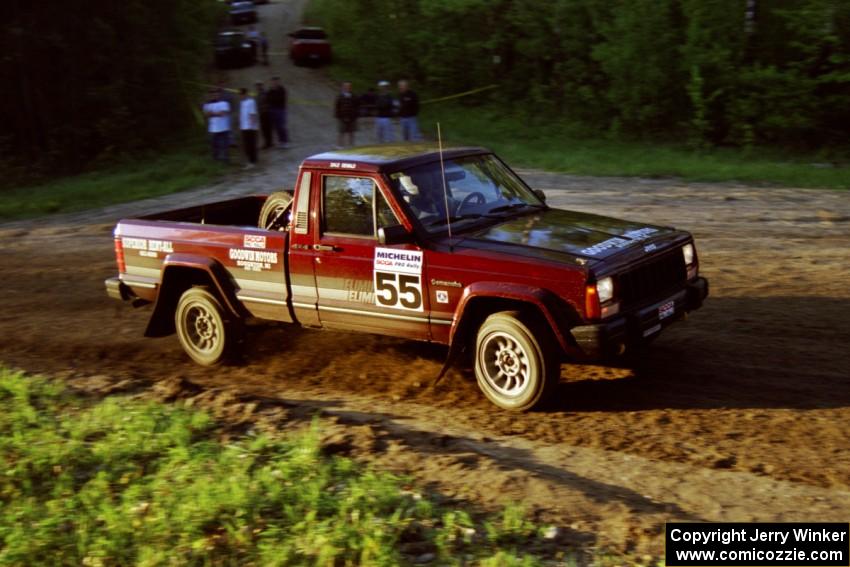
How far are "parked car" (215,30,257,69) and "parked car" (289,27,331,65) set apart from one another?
194 cm

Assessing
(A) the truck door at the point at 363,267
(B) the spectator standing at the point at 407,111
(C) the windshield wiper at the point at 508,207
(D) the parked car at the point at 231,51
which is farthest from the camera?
(D) the parked car at the point at 231,51

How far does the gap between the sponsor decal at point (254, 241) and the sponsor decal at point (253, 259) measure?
0.17 ft

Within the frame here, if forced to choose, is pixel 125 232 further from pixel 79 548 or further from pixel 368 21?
pixel 368 21

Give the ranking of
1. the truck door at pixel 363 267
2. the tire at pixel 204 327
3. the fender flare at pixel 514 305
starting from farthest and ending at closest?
the tire at pixel 204 327 → the truck door at pixel 363 267 → the fender flare at pixel 514 305

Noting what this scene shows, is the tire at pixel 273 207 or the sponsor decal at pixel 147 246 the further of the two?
the tire at pixel 273 207

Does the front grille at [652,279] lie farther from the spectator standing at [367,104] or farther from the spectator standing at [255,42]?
the spectator standing at [255,42]

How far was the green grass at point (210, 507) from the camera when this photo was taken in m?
4.93

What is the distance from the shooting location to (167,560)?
4977mm

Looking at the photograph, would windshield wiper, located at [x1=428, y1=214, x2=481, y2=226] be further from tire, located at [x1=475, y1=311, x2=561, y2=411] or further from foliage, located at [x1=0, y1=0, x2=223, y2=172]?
foliage, located at [x1=0, y1=0, x2=223, y2=172]

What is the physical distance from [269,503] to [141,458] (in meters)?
1.35

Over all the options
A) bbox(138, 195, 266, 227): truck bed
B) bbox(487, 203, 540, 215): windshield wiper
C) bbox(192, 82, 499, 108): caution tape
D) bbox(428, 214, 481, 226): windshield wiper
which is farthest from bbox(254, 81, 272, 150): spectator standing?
bbox(428, 214, 481, 226): windshield wiper

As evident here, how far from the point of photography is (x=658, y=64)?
2500 centimetres

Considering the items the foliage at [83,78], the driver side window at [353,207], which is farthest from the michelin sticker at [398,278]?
the foliage at [83,78]

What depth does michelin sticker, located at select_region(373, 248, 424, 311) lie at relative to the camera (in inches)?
281
